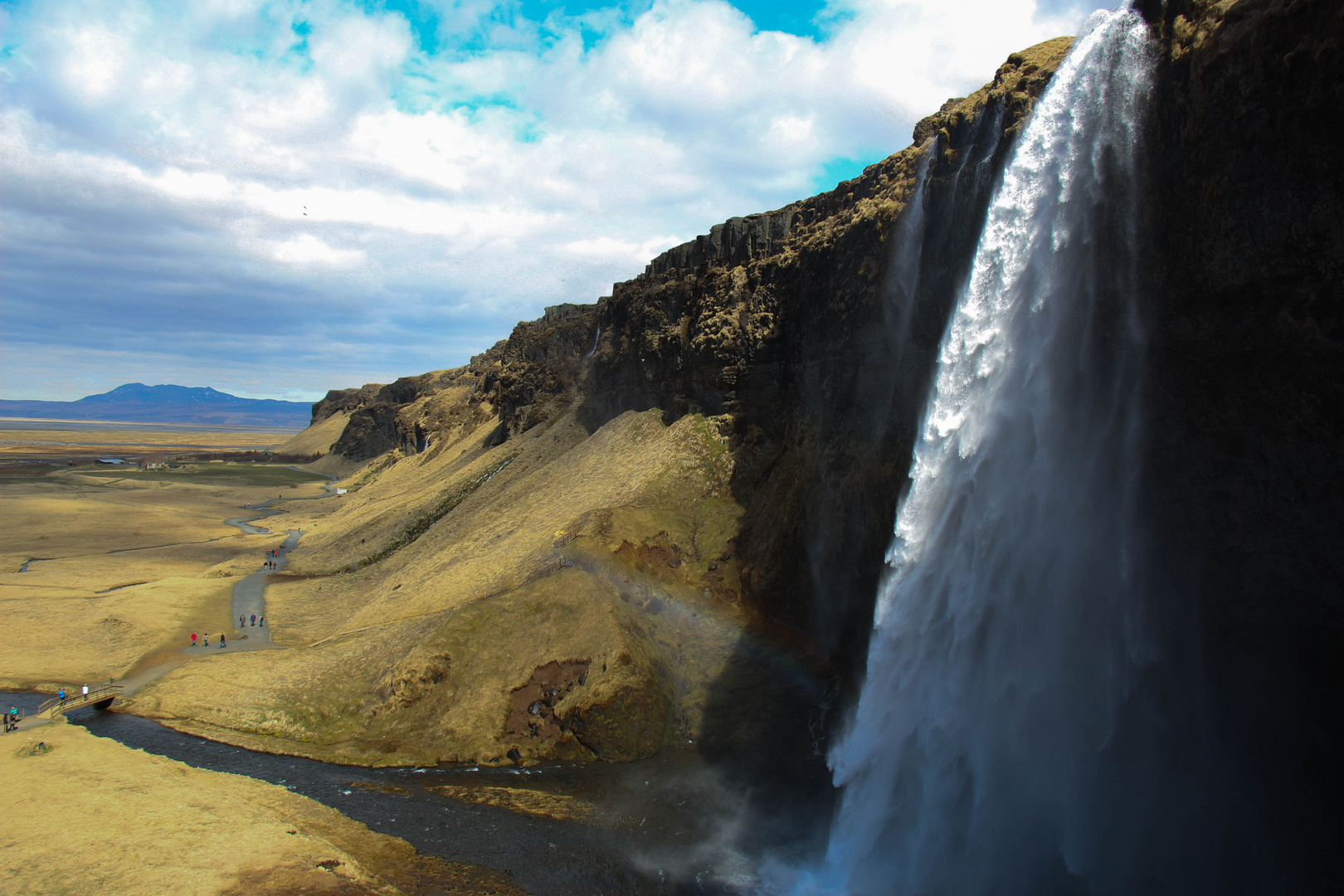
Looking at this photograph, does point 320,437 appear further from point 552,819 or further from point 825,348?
point 552,819

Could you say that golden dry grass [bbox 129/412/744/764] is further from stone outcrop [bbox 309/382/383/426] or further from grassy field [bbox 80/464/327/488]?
stone outcrop [bbox 309/382/383/426]

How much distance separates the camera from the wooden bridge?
25422 millimetres

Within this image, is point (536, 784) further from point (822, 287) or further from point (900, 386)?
point (822, 287)

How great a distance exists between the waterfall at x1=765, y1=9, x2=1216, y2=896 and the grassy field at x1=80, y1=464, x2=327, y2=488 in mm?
112889

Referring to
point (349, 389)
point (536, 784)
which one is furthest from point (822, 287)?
point (349, 389)

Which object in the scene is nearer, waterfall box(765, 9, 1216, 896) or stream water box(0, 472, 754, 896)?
waterfall box(765, 9, 1216, 896)

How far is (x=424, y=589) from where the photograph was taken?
34.4 meters

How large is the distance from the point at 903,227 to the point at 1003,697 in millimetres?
15350

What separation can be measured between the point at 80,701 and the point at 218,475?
112581 mm

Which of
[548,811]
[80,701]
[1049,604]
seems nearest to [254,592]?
[80,701]

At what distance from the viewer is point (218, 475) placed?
125m

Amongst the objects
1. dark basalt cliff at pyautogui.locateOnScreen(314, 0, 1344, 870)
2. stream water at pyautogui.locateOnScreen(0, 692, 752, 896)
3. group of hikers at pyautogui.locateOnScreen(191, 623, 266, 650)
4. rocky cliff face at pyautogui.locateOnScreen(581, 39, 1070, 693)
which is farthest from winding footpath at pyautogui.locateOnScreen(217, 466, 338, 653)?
rocky cliff face at pyautogui.locateOnScreen(581, 39, 1070, 693)

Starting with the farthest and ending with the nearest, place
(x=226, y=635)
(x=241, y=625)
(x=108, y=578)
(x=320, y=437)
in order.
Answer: (x=320, y=437), (x=108, y=578), (x=241, y=625), (x=226, y=635)

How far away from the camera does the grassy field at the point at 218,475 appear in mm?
113625
